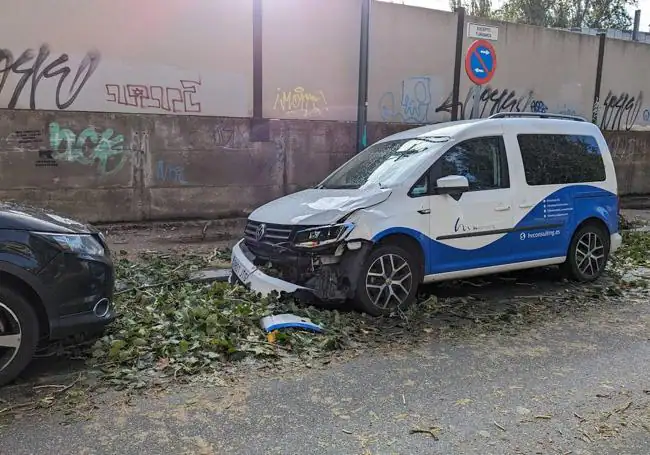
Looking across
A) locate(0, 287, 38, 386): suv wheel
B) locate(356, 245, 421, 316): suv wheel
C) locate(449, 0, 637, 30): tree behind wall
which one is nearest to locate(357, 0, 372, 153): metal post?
locate(356, 245, 421, 316): suv wheel

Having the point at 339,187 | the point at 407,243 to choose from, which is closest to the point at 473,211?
the point at 407,243

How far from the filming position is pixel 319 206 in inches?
216

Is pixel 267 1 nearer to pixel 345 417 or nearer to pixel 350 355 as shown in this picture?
pixel 350 355

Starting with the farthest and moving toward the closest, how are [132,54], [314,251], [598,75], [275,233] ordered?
1. [598,75]
2. [132,54]
3. [275,233]
4. [314,251]

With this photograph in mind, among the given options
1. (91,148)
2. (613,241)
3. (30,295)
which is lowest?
(613,241)

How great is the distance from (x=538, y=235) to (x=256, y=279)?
3.17m

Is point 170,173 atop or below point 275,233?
atop

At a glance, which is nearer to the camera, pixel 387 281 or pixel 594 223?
pixel 387 281

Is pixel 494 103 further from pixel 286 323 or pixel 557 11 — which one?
pixel 557 11

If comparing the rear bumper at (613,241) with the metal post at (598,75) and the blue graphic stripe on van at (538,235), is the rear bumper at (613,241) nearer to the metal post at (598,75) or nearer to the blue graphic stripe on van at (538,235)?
the blue graphic stripe on van at (538,235)

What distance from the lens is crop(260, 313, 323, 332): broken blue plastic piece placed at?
470 cm

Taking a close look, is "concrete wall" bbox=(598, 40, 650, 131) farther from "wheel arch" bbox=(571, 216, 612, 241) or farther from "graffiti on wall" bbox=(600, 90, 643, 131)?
"wheel arch" bbox=(571, 216, 612, 241)

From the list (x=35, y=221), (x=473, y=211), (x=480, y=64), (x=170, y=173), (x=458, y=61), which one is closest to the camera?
(x=35, y=221)

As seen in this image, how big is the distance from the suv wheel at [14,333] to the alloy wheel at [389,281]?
2.73 metres
